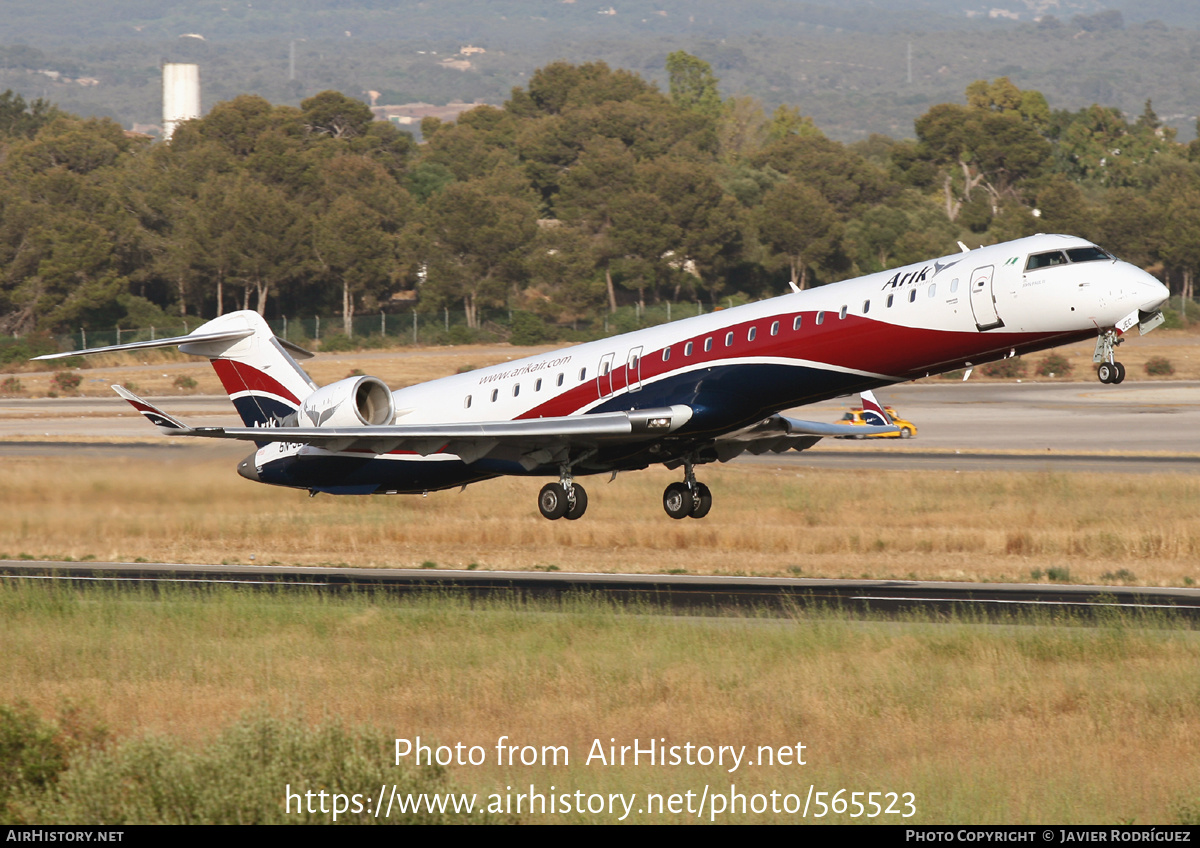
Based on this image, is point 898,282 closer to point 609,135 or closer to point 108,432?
point 108,432

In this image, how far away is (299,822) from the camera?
34.3 feet

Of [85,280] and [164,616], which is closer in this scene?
[164,616]

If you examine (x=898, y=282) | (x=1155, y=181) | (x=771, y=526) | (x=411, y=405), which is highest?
(x=1155, y=181)

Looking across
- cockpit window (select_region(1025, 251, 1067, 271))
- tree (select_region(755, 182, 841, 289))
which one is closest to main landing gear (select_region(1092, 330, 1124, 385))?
cockpit window (select_region(1025, 251, 1067, 271))

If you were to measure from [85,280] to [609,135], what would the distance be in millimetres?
47280

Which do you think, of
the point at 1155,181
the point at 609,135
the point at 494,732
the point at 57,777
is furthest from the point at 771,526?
the point at 1155,181

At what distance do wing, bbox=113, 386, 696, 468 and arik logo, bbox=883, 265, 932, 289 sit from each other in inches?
171

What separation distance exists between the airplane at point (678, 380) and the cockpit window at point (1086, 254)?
0.14ft

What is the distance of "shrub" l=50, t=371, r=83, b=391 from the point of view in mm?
82938

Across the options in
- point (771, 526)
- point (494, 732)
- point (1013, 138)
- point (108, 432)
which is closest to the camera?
point (494, 732)

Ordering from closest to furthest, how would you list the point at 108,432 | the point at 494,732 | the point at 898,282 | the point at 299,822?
the point at 299,822 → the point at 494,732 → the point at 898,282 → the point at 108,432

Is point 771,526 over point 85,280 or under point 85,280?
under

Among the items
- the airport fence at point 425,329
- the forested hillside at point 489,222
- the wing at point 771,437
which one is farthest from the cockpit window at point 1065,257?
the forested hillside at point 489,222

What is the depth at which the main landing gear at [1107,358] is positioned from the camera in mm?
20641
